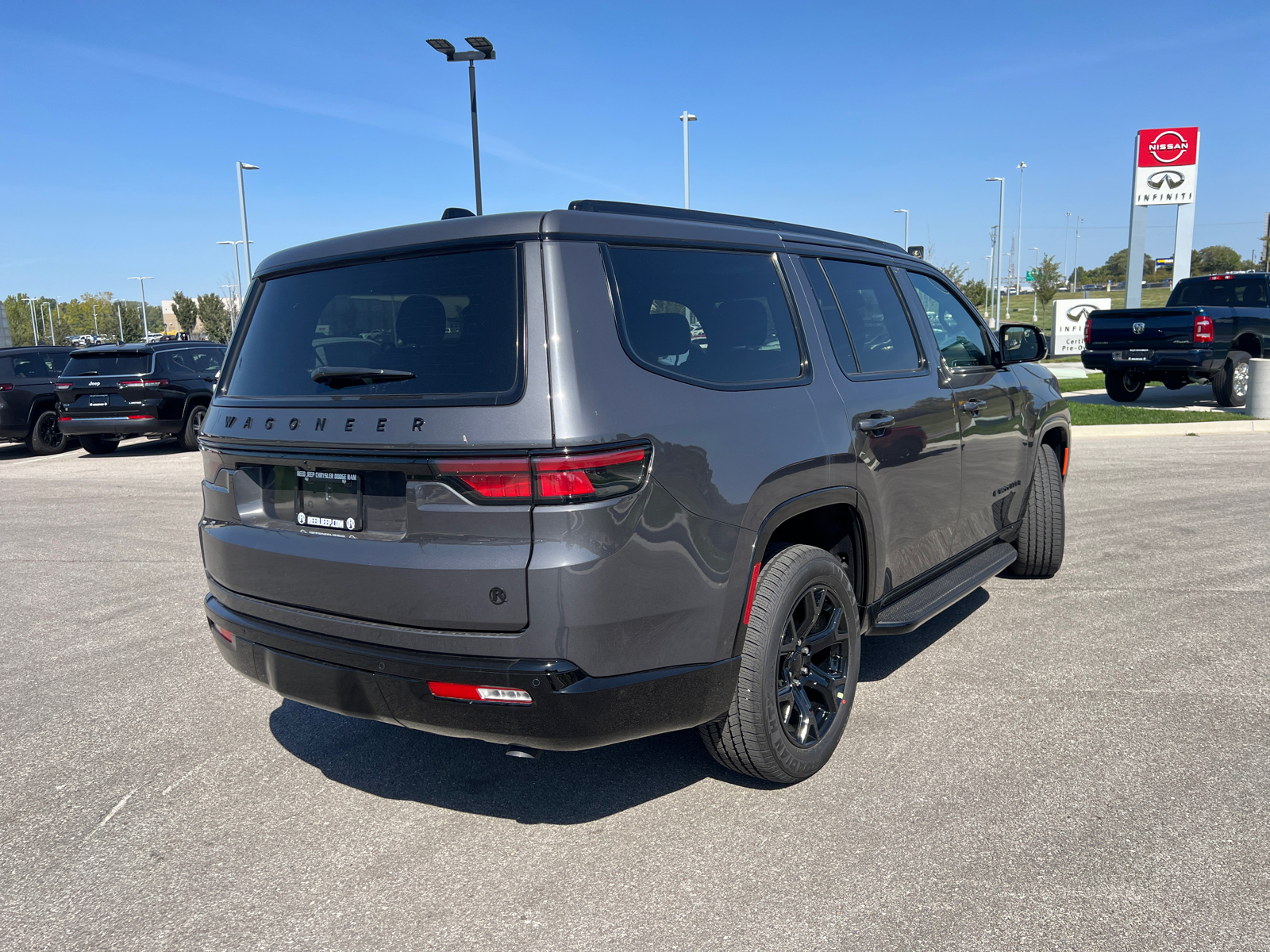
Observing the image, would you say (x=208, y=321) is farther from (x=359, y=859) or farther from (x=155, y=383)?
(x=359, y=859)

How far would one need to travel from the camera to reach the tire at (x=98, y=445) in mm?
15391

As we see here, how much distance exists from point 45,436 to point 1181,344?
713 inches

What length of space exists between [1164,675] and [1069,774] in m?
1.31

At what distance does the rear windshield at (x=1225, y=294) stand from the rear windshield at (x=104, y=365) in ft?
56.1

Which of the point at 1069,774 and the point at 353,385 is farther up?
the point at 353,385

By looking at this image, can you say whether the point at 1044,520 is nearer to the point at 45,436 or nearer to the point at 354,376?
the point at 354,376

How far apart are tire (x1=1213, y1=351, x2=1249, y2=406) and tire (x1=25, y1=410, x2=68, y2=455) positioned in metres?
18.7

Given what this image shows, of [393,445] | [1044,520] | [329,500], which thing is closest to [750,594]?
[393,445]

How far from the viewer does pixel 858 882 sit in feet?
9.11

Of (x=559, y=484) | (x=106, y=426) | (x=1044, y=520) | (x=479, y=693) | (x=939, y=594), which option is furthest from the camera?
(x=106, y=426)

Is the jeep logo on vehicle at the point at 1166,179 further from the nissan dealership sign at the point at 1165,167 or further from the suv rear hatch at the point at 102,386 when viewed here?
the suv rear hatch at the point at 102,386

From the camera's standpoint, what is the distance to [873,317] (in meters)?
4.07

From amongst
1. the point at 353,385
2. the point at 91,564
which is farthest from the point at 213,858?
the point at 91,564

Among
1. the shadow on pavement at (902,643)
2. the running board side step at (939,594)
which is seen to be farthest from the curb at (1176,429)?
the running board side step at (939,594)
